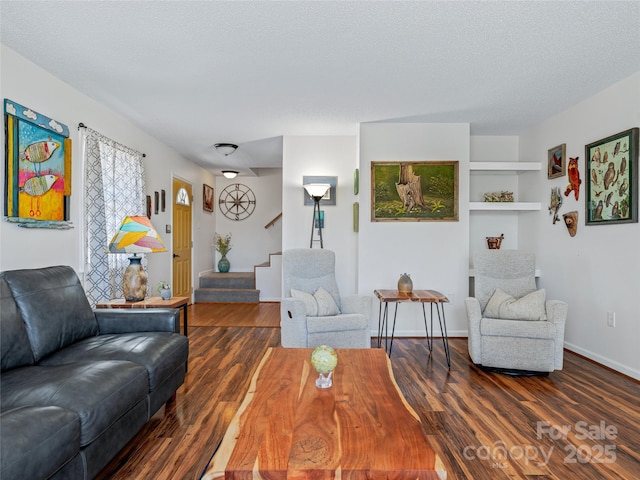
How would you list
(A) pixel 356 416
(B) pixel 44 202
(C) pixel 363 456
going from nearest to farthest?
(C) pixel 363 456 → (A) pixel 356 416 → (B) pixel 44 202

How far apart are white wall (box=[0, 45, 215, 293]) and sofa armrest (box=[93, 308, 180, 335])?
2.78 ft

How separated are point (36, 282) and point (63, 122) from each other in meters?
1.73

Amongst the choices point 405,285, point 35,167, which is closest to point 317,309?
point 405,285

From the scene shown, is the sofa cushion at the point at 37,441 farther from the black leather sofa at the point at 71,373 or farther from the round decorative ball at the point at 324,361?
the round decorative ball at the point at 324,361

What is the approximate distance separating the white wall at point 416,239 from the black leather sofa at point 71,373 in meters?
2.48

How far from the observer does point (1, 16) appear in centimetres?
227

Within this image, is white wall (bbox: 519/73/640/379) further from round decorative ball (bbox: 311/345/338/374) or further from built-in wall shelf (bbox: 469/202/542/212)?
round decorative ball (bbox: 311/345/338/374)

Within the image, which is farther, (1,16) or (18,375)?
(1,16)

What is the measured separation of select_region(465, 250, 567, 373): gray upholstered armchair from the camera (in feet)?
9.89

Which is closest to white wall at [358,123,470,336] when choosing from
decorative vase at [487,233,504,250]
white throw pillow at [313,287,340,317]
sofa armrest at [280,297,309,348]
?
decorative vase at [487,233,504,250]

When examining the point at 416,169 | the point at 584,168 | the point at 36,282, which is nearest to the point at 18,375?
the point at 36,282

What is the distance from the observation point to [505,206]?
438cm

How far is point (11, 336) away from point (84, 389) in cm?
66

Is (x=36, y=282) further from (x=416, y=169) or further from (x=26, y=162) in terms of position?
(x=416, y=169)
